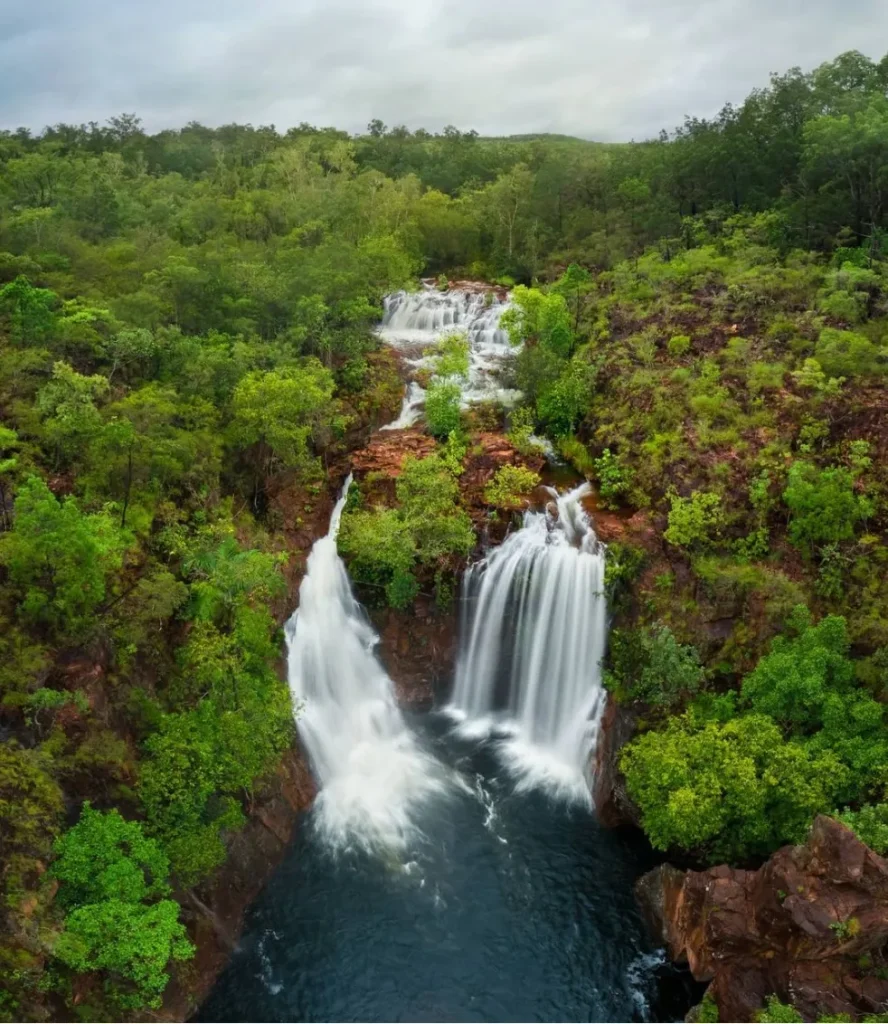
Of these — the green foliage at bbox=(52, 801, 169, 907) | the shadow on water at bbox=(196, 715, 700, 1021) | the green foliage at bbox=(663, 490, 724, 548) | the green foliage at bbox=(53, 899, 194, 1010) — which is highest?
the green foliage at bbox=(663, 490, 724, 548)

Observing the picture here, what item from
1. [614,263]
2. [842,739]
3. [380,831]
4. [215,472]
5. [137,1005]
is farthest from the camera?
[614,263]

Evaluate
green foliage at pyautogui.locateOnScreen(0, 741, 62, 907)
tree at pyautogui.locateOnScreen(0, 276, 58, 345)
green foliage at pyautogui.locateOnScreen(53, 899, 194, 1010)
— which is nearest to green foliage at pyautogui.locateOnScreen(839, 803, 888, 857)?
green foliage at pyautogui.locateOnScreen(53, 899, 194, 1010)

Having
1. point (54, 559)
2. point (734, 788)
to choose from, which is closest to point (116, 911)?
point (54, 559)

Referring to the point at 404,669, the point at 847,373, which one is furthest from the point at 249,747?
the point at 847,373

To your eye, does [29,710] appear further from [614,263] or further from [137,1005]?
[614,263]

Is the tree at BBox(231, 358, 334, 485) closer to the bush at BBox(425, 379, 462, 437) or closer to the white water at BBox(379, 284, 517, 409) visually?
the bush at BBox(425, 379, 462, 437)
